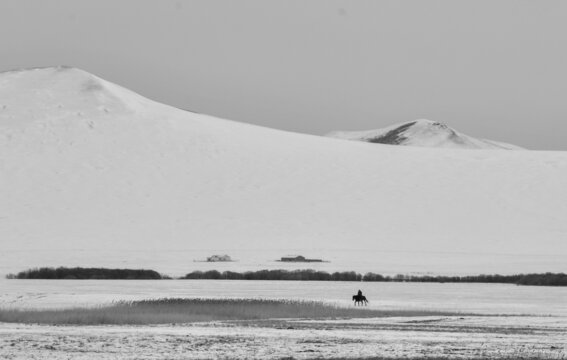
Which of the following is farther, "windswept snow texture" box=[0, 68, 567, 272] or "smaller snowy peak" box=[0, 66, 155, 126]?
"smaller snowy peak" box=[0, 66, 155, 126]

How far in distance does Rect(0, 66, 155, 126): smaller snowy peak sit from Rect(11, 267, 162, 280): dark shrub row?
34.7 metres

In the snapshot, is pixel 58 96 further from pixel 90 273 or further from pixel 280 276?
pixel 280 276

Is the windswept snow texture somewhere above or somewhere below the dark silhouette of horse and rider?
above

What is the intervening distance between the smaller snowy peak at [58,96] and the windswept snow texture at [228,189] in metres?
0.20

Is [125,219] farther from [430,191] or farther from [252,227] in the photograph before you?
[430,191]

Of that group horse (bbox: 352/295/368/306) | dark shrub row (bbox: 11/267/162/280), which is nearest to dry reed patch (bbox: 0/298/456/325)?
horse (bbox: 352/295/368/306)

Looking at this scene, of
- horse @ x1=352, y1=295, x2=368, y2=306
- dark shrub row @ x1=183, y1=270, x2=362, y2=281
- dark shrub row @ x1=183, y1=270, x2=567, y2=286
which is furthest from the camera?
dark shrub row @ x1=183, y1=270, x2=362, y2=281

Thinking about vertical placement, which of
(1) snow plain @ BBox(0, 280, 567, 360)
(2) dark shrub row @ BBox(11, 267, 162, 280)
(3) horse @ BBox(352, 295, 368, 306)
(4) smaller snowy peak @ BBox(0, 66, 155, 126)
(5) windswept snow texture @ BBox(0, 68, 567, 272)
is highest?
(4) smaller snowy peak @ BBox(0, 66, 155, 126)

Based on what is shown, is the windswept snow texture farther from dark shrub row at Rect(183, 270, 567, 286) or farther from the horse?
the horse

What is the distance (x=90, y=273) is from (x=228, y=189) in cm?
2734

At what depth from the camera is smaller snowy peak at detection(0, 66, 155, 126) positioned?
7469 centimetres

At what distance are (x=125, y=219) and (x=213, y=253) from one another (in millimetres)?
9751

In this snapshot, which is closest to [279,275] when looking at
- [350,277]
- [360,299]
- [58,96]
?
[350,277]

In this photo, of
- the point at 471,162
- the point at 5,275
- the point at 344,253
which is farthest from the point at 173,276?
the point at 471,162
